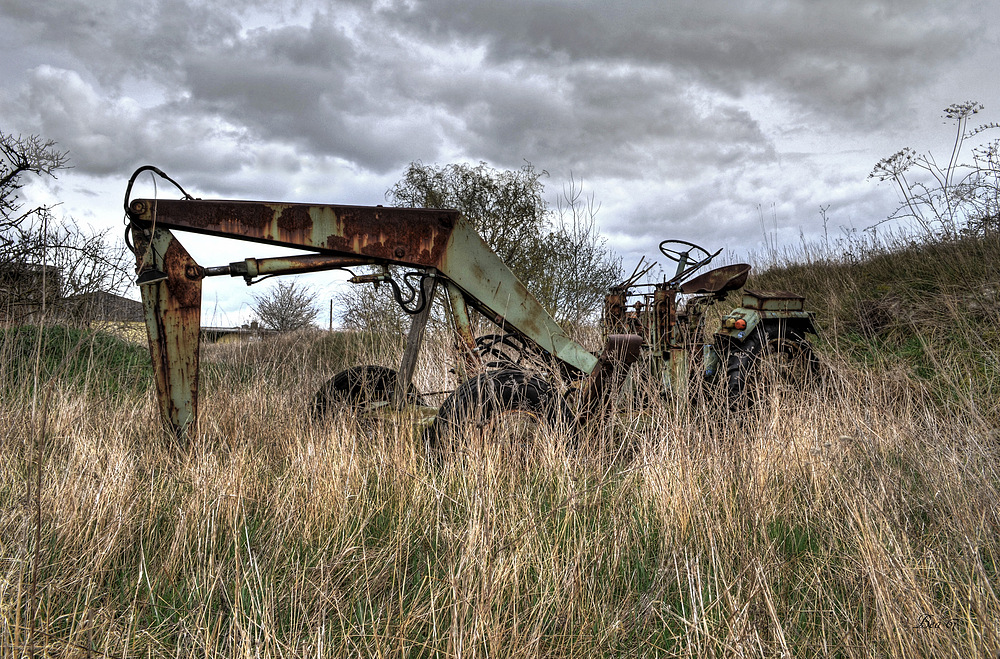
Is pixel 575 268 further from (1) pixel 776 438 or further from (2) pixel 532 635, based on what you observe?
(2) pixel 532 635

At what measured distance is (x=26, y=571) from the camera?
2.57 meters

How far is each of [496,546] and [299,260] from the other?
A: 8.01 ft

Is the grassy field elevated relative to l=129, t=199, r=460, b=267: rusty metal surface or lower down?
lower down

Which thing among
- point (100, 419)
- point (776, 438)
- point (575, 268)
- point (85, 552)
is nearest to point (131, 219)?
point (100, 419)

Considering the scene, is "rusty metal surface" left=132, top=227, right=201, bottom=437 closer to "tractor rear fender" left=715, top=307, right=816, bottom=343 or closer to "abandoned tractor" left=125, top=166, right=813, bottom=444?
"abandoned tractor" left=125, top=166, right=813, bottom=444

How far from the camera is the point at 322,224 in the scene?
4.31 meters

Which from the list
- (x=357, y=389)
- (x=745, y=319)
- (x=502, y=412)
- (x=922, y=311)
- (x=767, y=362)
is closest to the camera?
(x=502, y=412)

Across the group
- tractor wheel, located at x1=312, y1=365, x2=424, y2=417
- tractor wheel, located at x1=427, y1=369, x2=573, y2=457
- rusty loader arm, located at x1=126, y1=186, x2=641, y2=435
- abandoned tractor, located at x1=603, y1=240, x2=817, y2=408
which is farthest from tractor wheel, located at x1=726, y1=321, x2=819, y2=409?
tractor wheel, located at x1=312, y1=365, x2=424, y2=417

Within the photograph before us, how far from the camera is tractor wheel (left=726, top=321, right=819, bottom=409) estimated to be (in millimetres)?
5523

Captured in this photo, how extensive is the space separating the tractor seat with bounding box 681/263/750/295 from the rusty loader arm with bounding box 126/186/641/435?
1583 millimetres

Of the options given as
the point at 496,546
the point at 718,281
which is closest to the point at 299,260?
the point at 496,546

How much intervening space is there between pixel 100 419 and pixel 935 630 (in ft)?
16.7

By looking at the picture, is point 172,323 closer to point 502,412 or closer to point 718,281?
point 502,412

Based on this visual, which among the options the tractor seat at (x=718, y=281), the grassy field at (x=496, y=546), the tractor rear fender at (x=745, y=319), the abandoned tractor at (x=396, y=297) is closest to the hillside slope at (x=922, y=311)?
the tractor rear fender at (x=745, y=319)
